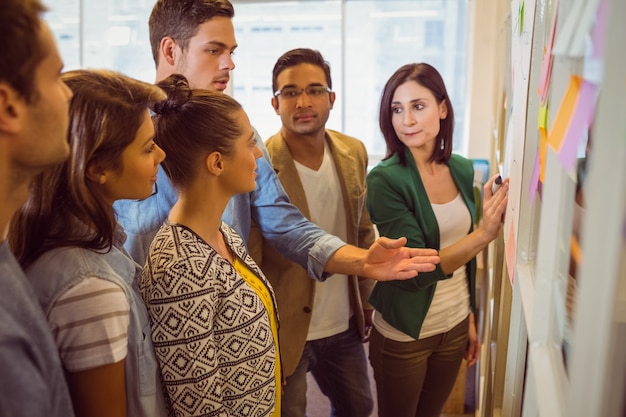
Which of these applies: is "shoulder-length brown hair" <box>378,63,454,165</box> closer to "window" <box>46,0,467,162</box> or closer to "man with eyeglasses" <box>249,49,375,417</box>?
"man with eyeglasses" <box>249,49,375,417</box>

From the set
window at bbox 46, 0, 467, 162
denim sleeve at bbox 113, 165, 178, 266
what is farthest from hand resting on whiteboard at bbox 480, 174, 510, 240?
window at bbox 46, 0, 467, 162

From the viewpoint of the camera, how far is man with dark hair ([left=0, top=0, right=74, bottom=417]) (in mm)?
710

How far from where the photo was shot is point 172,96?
4.19ft

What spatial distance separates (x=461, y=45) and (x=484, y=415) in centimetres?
283

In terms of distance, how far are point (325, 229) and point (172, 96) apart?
762 mm

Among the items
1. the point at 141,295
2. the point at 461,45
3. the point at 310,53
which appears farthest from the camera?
the point at 461,45

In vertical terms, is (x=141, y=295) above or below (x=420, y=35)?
below

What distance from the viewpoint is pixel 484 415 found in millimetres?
1749

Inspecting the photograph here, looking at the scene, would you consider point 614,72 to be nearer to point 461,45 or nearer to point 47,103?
point 47,103

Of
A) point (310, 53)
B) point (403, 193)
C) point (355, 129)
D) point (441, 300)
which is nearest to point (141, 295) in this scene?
point (403, 193)

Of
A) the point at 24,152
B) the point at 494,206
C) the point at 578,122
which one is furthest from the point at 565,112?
the point at 494,206

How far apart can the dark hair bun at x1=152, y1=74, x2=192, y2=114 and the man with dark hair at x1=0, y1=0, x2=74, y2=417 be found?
0.47 metres

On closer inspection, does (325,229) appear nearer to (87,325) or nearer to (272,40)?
(87,325)

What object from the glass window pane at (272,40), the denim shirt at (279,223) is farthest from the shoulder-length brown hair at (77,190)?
the glass window pane at (272,40)
